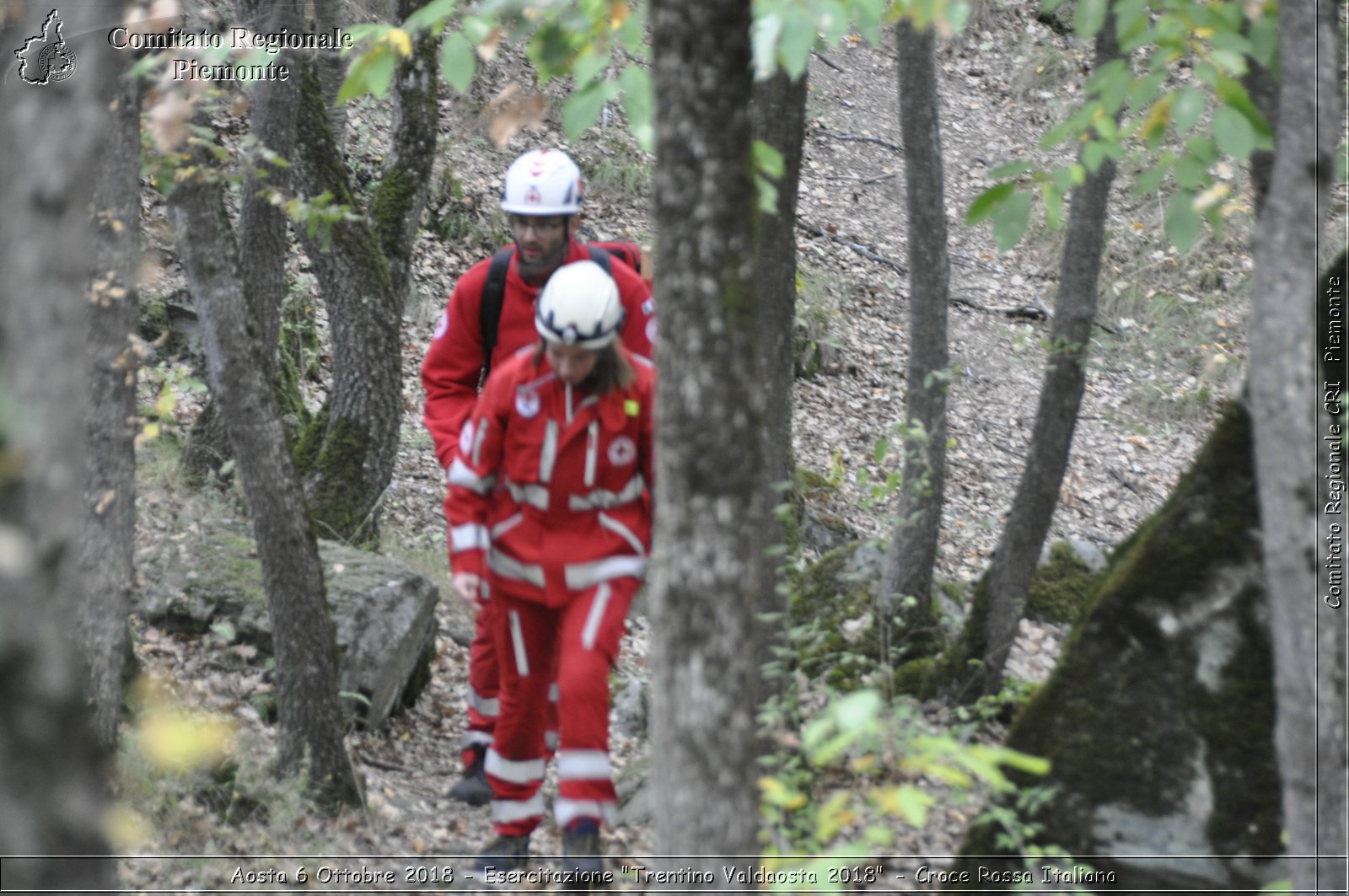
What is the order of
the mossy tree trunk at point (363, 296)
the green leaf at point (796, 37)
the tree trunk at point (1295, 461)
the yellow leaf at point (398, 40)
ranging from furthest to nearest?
1. the mossy tree trunk at point (363, 296)
2. the yellow leaf at point (398, 40)
3. the tree trunk at point (1295, 461)
4. the green leaf at point (796, 37)

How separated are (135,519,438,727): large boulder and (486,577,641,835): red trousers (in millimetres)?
1547

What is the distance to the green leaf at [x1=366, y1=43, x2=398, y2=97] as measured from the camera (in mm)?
3158

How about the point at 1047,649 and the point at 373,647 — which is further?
the point at 1047,649

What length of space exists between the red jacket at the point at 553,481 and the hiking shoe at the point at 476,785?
1.35 meters

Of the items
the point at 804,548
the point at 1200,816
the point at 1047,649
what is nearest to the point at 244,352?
the point at 1200,816

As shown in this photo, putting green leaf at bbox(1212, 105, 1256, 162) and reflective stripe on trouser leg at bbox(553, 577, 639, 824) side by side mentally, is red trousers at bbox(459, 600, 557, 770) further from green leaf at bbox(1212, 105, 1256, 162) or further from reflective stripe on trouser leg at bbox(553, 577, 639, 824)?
green leaf at bbox(1212, 105, 1256, 162)

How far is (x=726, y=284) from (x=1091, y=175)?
12.6ft

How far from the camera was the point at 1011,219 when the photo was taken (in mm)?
3719

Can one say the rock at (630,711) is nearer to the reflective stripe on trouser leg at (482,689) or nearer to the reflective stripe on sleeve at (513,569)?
the reflective stripe on trouser leg at (482,689)

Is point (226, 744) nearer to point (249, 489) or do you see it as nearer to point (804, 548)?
point (249, 489)

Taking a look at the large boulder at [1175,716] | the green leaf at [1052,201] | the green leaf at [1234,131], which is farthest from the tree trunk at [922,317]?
the green leaf at [1234,131]

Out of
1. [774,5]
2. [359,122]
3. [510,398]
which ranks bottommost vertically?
[510,398]

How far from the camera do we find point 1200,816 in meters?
3.75

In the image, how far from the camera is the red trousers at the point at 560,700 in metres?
4.36
